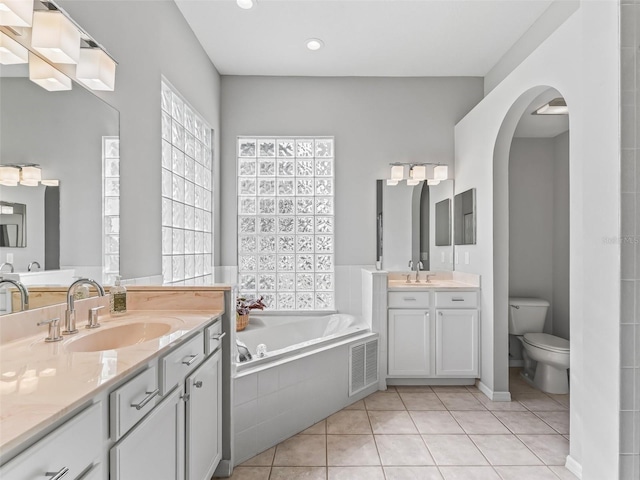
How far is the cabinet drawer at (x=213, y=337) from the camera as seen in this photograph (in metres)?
1.69

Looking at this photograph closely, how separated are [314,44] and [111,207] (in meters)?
2.23

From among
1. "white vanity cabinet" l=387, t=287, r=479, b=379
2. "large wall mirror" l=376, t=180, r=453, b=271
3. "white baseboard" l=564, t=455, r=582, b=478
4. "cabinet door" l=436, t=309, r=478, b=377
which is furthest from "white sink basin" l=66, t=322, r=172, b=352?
"large wall mirror" l=376, t=180, r=453, b=271

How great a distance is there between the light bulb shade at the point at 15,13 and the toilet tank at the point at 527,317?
12.6 feet

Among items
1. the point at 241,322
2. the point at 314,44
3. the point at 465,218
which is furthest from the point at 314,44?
the point at 241,322

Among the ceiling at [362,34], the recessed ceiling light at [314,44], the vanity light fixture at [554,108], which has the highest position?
the ceiling at [362,34]

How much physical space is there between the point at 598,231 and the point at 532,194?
2.43 metres

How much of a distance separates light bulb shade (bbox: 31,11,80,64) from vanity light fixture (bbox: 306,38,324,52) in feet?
6.80

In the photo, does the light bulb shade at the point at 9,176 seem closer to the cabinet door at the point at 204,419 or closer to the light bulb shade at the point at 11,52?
the light bulb shade at the point at 11,52

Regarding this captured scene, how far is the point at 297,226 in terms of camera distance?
150 inches

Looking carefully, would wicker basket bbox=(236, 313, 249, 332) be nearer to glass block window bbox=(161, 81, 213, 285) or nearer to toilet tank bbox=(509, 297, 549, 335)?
glass block window bbox=(161, 81, 213, 285)

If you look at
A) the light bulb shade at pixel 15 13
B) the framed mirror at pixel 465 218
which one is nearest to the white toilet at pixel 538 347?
the framed mirror at pixel 465 218

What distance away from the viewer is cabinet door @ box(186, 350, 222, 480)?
4.83 feet

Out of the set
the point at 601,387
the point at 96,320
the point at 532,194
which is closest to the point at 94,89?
the point at 96,320

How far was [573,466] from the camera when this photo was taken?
2.02 meters
